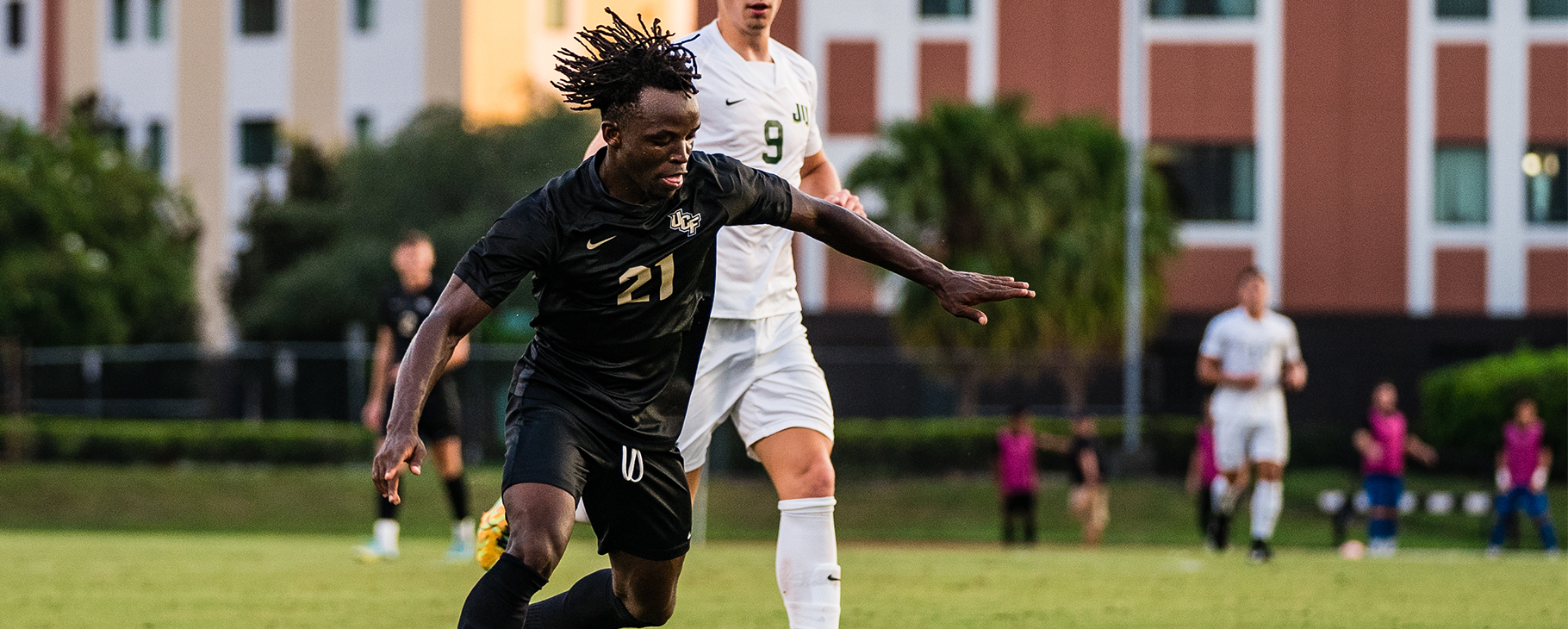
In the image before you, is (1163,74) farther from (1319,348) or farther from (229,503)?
(229,503)

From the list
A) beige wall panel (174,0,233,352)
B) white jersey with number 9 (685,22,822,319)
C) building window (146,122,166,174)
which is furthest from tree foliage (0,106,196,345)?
white jersey with number 9 (685,22,822,319)

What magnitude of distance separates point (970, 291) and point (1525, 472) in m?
15.7

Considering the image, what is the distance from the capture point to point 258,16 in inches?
1956

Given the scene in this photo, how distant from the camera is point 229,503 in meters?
24.3

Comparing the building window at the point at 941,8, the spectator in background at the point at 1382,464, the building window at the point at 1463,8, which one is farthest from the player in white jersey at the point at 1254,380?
the building window at the point at 1463,8

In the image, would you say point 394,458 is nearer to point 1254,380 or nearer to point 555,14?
point 1254,380

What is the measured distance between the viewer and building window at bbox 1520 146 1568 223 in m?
34.8

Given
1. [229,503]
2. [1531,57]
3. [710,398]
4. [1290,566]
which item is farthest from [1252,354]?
[1531,57]

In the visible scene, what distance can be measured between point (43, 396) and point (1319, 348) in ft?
78.3

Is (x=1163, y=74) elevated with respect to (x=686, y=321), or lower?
elevated

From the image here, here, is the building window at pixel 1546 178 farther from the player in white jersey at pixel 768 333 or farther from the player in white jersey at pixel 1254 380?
the player in white jersey at pixel 768 333

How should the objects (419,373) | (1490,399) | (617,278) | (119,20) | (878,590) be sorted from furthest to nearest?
(119,20) < (1490,399) < (878,590) < (617,278) < (419,373)

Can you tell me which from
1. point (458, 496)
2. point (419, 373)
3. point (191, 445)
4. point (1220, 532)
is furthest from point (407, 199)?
point (419, 373)

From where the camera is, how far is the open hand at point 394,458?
4.84m
